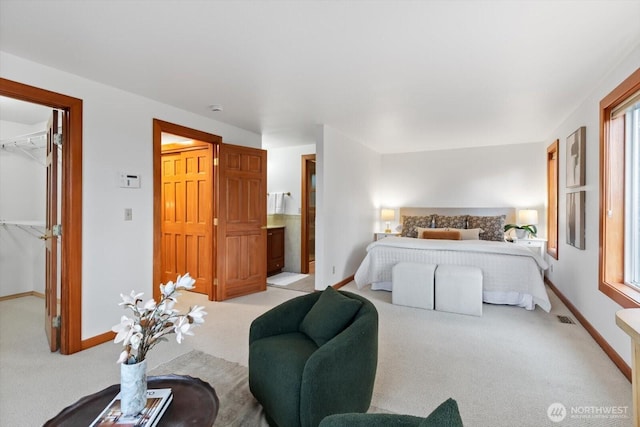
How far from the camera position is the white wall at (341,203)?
4262 mm

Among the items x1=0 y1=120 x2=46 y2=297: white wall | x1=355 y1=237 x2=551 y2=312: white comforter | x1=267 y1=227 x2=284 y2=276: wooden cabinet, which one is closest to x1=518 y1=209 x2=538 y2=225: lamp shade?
x1=355 y1=237 x2=551 y2=312: white comforter

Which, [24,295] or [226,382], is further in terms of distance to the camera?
[24,295]

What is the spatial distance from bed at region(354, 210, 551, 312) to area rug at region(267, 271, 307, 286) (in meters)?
1.33

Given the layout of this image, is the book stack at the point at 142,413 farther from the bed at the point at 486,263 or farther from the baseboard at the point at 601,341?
the bed at the point at 486,263

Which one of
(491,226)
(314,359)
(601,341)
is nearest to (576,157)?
(601,341)

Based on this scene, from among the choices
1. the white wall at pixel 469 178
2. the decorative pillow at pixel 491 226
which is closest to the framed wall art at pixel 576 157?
the decorative pillow at pixel 491 226

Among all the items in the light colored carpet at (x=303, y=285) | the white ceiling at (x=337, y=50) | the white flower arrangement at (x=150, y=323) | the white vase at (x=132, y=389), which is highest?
the white ceiling at (x=337, y=50)

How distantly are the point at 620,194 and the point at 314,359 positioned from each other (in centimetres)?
289

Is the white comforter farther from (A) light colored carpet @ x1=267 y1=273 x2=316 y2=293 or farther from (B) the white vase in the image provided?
(B) the white vase

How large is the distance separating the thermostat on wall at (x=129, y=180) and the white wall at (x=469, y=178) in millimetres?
4835

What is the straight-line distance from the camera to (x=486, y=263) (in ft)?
13.1

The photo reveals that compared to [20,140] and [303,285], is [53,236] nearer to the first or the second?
[20,140]

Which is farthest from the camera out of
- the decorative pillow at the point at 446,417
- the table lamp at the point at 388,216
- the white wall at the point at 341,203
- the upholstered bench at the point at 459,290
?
the table lamp at the point at 388,216

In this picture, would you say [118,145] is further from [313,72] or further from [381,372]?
[381,372]
